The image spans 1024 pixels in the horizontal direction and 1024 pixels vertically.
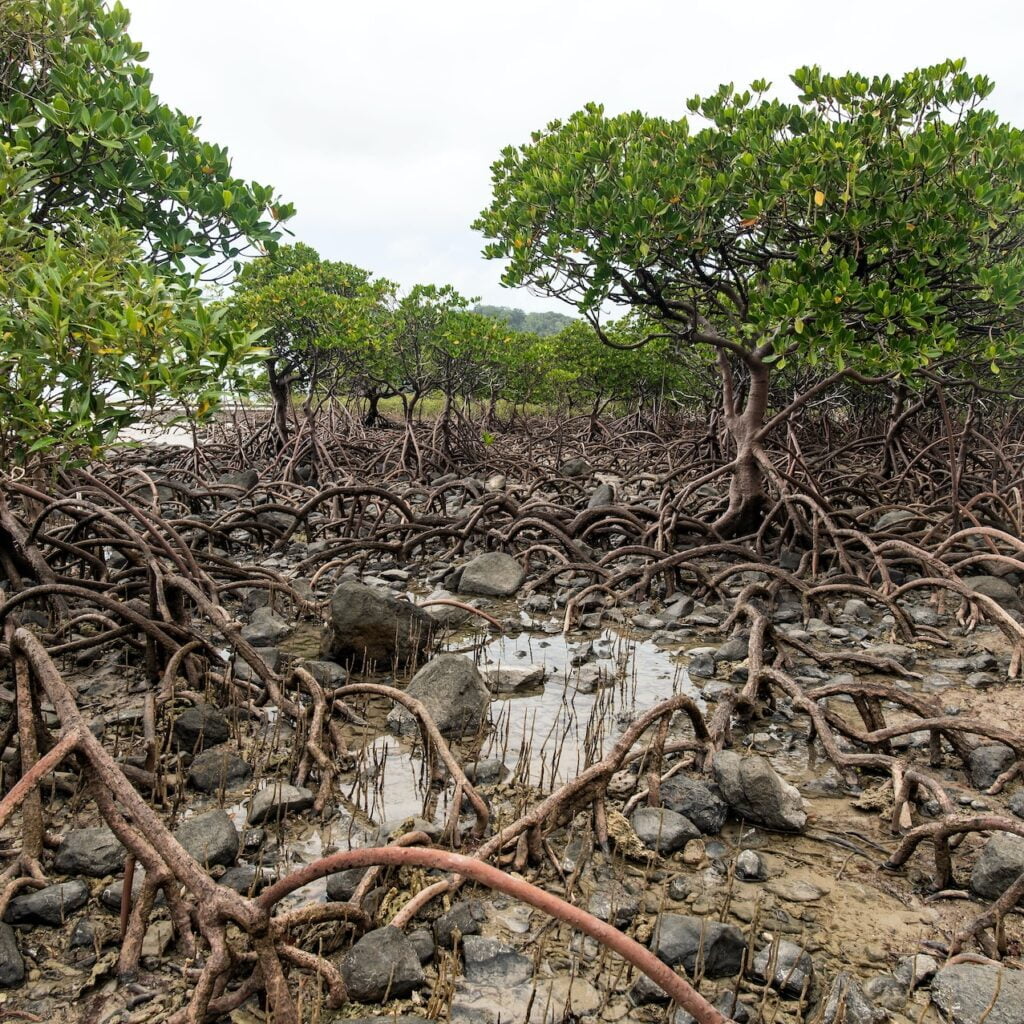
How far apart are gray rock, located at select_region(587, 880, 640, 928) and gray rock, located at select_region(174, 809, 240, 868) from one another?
119 centimetres

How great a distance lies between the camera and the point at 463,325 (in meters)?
12.7

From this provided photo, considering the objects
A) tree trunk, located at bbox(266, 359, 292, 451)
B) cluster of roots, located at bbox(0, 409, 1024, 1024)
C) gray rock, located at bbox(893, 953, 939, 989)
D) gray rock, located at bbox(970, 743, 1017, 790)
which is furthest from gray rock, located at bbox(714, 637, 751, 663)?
tree trunk, located at bbox(266, 359, 292, 451)

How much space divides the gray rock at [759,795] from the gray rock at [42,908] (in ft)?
7.31

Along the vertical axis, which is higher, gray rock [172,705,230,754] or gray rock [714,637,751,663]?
gray rock [714,637,751,663]

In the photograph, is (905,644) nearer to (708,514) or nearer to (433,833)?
(708,514)

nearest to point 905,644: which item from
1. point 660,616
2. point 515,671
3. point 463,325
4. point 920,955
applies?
point 660,616

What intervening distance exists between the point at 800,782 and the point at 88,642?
3360mm

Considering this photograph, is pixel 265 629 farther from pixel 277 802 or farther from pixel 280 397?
pixel 280 397

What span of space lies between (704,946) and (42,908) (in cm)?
189

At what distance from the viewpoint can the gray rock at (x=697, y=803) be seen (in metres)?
2.79

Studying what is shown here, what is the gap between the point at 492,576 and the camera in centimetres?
648

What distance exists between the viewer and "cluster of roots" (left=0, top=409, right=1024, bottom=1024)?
75.7 inches

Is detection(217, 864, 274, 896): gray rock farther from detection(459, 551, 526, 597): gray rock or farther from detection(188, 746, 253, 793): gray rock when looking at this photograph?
detection(459, 551, 526, 597): gray rock

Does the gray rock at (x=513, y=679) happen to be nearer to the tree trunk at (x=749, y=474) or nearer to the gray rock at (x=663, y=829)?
the gray rock at (x=663, y=829)
